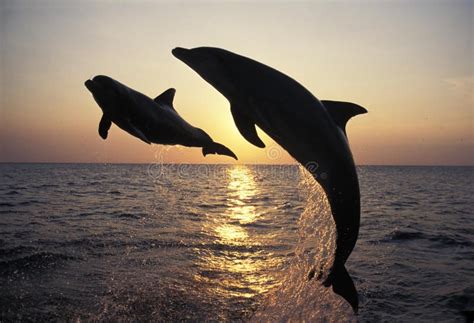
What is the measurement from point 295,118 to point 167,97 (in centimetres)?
234

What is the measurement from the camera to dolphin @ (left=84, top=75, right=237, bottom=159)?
5617mm

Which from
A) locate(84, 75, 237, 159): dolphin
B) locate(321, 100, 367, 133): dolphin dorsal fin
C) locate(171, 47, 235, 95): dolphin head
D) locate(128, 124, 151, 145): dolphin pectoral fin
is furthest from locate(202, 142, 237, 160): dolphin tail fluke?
locate(321, 100, 367, 133): dolphin dorsal fin

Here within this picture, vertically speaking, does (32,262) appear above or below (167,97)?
below

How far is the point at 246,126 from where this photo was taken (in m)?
5.07

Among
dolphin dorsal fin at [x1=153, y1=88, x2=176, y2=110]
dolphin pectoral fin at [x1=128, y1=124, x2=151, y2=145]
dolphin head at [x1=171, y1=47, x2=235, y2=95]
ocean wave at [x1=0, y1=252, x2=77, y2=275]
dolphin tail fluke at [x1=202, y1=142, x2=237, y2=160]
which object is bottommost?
ocean wave at [x1=0, y1=252, x2=77, y2=275]

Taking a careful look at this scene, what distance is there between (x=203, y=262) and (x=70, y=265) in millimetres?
4697

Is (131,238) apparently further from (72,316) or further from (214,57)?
(214,57)

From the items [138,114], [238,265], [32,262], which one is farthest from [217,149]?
[32,262]

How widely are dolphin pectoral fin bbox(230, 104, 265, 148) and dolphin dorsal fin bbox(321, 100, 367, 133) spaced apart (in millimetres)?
892

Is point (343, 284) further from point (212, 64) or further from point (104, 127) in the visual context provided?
point (104, 127)

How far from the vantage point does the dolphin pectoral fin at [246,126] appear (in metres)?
5.04

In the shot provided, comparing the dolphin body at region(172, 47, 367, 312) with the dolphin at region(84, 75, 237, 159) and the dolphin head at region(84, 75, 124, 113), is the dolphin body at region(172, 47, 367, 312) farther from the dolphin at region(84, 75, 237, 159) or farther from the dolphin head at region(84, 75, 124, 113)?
the dolphin head at region(84, 75, 124, 113)

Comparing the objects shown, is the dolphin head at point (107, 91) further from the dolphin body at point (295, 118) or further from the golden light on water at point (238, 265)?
the golden light on water at point (238, 265)

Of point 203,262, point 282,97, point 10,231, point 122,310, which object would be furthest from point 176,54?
point 10,231
